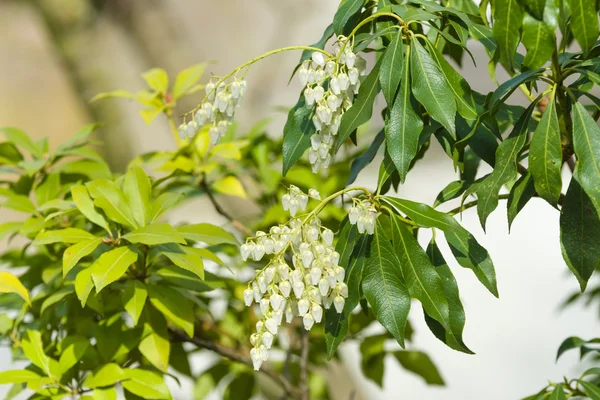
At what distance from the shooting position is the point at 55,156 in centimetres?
123

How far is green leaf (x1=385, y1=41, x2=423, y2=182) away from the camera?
75cm

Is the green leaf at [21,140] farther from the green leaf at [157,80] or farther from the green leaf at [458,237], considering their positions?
the green leaf at [458,237]

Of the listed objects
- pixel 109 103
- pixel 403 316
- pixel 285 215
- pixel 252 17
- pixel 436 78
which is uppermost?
pixel 252 17

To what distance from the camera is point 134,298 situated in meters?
0.98

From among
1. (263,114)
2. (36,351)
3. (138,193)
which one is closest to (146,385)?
(36,351)

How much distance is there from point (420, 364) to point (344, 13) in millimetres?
857

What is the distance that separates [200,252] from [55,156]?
40cm

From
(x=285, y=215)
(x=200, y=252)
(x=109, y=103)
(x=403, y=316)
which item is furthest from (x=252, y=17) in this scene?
(x=403, y=316)

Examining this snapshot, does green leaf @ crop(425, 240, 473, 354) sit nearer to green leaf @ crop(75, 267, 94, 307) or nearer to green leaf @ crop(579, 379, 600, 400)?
green leaf @ crop(579, 379, 600, 400)

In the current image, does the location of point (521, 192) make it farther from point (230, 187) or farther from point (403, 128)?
point (230, 187)

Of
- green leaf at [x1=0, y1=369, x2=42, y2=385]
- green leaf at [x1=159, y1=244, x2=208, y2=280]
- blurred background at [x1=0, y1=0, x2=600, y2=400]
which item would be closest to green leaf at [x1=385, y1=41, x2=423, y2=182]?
green leaf at [x1=159, y1=244, x2=208, y2=280]

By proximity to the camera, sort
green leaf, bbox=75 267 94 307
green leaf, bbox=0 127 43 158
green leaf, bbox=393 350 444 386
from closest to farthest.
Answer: green leaf, bbox=75 267 94 307 < green leaf, bbox=0 127 43 158 < green leaf, bbox=393 350 444 386

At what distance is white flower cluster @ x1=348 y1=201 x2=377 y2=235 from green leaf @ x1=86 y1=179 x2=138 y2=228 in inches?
15.2

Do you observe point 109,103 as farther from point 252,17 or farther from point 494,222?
point 494,222
